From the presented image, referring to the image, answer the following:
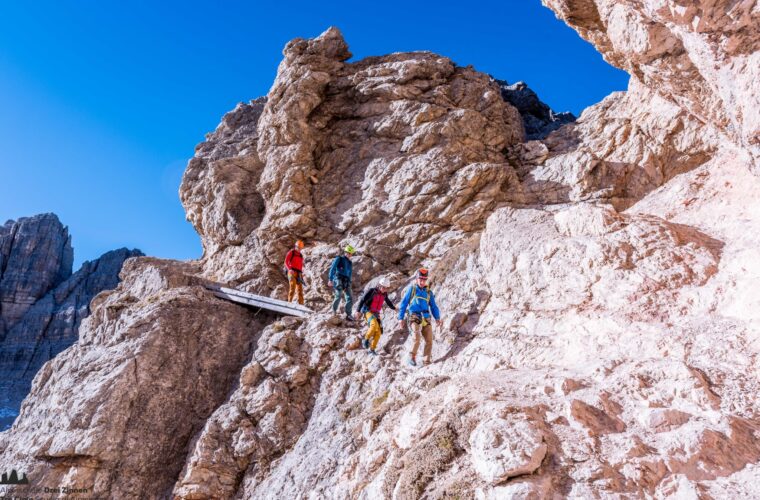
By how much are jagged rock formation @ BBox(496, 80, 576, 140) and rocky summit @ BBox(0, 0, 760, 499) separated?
12.1 ft

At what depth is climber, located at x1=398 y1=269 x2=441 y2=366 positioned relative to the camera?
38.1ft

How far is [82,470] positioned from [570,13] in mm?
16975

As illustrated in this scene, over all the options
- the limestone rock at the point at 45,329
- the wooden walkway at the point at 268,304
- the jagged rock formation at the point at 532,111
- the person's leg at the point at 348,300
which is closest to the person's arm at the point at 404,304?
the person's leg at the point at 348,300

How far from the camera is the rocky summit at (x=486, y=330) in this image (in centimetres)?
611

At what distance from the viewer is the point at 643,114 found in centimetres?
2025

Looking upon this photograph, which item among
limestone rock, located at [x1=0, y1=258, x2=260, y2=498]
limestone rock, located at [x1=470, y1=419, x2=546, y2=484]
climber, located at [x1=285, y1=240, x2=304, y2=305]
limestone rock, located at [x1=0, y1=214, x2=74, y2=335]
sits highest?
limestone rock, located at [x1=0, y1=214, x2=74, y2=335]

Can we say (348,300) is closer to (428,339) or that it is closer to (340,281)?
(340,281)

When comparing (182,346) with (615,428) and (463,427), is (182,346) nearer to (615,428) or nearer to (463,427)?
(463,427)

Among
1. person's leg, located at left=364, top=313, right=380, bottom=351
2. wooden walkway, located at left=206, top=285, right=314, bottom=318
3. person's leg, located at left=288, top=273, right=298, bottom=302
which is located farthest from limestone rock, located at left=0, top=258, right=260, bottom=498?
person's leg, located at left=364, top=313, right=380, bottom=351

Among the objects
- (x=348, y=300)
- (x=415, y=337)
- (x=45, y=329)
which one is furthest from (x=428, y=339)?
(x=45, y=329)

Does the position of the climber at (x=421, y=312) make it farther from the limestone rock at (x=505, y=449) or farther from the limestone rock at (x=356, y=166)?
the limestone rock at (x=356, y=166)

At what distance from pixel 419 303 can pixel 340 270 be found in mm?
3755

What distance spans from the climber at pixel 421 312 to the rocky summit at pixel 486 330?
40cm

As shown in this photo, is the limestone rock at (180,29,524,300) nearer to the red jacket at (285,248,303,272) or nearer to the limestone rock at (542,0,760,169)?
the red jacket at (285,248,303,272)
